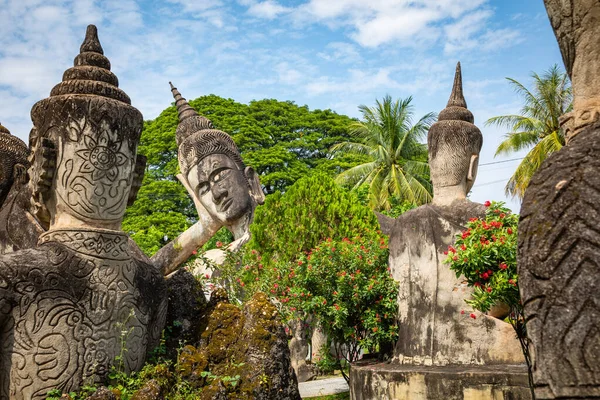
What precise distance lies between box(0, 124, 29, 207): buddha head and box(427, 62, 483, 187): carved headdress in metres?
4.74

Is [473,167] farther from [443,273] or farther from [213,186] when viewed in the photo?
[213,186]

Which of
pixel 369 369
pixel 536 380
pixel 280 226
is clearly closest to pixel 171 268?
pixel 280 226

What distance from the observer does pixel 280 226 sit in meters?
11.2

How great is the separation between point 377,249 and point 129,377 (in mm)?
6071

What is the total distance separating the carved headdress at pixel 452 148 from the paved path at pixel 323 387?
18.7 ft

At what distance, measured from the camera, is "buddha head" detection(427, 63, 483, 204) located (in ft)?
24.3

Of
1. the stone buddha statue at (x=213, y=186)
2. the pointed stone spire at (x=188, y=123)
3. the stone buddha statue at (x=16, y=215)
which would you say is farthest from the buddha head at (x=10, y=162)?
the pointed stone spire at (x=188, y=123)

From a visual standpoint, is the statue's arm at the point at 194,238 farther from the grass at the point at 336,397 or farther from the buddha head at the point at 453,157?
the buddha head at the point at 453,157

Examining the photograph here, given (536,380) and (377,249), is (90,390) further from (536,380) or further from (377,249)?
(377,249)

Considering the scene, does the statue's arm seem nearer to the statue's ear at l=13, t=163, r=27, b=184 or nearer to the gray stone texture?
the statue's ear at l=13, t=163, r=27, b=184

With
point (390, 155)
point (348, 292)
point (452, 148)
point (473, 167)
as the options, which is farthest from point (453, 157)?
point (390, 155)

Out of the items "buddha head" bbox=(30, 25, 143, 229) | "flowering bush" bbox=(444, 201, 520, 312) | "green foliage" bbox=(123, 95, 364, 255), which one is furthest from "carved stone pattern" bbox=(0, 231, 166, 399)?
"green foliage" bbox=(123, 95, 364, 255)

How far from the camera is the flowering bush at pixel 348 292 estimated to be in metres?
8.63

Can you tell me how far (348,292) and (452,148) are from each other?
2761mm
